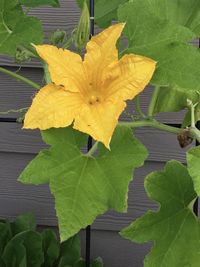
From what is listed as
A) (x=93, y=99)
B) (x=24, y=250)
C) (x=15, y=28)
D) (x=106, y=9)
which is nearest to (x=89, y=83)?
(x=93, y=99)

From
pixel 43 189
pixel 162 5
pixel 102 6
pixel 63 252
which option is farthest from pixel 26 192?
pixel 162 5

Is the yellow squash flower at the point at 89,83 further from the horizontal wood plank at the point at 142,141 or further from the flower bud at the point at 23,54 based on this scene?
the horizontal wood plank at the point at 142,141

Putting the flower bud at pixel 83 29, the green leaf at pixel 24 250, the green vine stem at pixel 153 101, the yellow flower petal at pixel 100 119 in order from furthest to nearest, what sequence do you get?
the green leaf at pixel 24 250 → the green vine stem at pixel 153 101 → the flower bud at pixel 83 29 → the yellow flower petal at pixel 100 119

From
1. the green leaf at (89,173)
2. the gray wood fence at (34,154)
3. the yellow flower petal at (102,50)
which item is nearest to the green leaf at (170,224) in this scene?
the green leaf at (89,173)

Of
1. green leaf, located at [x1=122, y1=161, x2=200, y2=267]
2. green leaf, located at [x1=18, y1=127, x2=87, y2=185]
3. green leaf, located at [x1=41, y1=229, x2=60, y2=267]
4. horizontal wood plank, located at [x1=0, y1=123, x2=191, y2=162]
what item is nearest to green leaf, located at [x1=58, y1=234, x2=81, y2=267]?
green leaf, located at [x1=41, y1=229, x2=60, y2=267]

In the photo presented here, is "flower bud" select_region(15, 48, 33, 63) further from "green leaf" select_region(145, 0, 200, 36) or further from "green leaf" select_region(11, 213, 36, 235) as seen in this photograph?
"green leaf" select_region(11, 213, 36, 235)

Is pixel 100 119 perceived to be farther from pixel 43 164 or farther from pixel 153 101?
pixel 153 101
